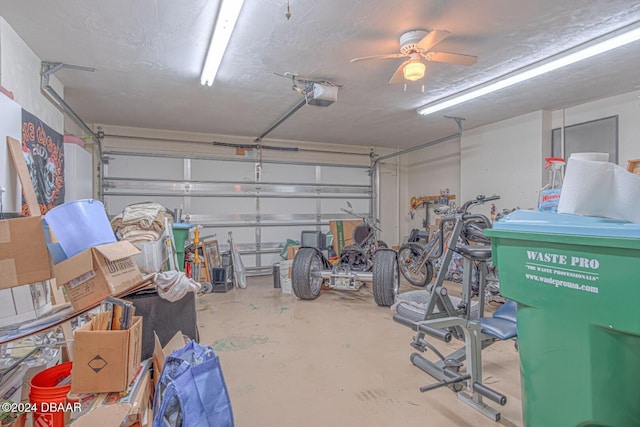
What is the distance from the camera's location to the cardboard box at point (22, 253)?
1.77m

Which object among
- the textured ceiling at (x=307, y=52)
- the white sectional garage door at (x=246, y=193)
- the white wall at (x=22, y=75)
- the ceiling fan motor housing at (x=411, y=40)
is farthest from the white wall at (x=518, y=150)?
the white wall at (x=22, y=75)

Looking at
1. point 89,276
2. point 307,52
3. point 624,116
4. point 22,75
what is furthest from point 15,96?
point 624,116

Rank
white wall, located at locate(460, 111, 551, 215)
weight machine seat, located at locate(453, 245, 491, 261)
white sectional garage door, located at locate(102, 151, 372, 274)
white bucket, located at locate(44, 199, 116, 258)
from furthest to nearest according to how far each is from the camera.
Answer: white sectional garage door, located at locate(102, 151, 372, 274), white wall, located at locate(460, 111, 551, 215), white bucket, located at locate(44, 199, 116, 258), weight machine seat, located at locate(453, 245, 491, 261)

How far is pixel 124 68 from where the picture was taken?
11.7 feet

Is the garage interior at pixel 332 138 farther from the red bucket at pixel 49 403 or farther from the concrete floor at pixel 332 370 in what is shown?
the red bucket at pixel 49 403

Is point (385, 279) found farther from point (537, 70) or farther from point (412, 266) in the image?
point (537, 70)

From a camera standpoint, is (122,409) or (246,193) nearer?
(122,409)

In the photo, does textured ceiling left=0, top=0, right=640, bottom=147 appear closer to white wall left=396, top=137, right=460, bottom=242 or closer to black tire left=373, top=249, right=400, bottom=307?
white wall left=396, top=137, right=460, bottom=242

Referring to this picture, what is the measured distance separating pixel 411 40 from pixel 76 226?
9.35 ft

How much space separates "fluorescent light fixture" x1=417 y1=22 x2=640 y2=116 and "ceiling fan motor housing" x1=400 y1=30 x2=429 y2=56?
64.4 inches

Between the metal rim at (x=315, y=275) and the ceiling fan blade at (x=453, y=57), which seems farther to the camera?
the metal rim at (x=315, y=275)

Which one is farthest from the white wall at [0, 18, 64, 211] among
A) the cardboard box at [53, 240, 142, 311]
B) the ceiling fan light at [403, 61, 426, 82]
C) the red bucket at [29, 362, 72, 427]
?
the ceiling fan light at [403, 61, 426, 82]

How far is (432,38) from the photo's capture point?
2.65 meters

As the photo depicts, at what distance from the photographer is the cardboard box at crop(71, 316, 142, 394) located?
165 cm
